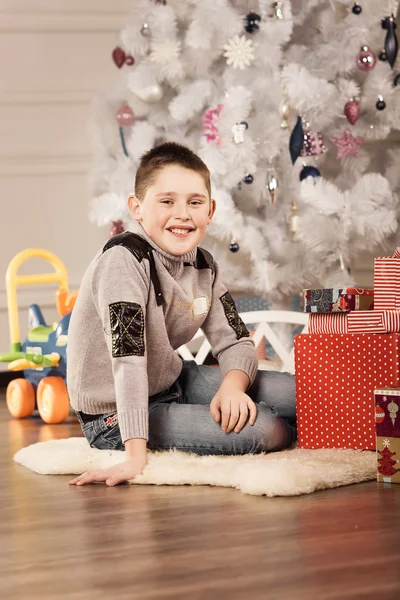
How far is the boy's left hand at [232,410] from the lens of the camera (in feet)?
5.58

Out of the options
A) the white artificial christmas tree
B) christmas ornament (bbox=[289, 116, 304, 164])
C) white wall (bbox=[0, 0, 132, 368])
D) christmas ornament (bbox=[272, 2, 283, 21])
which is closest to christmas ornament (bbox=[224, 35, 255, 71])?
the white artificial christmas tree

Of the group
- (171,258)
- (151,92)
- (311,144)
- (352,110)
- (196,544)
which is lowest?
(196,544)

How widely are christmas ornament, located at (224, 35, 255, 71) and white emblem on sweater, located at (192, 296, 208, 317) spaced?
4.36 feet

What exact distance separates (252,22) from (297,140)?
409 millimetres

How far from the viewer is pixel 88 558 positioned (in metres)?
1.18

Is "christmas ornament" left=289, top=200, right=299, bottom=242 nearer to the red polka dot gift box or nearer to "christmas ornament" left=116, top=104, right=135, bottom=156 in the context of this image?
"christmas ornament" left=116, top=104, right=135, bottom=156

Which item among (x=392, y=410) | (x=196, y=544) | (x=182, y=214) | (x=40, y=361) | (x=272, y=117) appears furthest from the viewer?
(x=272, y=117)

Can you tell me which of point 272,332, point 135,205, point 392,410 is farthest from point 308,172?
point 392,410

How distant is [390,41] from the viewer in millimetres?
2926

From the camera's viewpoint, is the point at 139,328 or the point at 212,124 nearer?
the point at 139,328

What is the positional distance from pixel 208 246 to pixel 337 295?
1.44m

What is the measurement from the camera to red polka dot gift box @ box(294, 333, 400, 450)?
5.64ft

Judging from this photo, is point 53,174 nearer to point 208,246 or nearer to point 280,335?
point 208,246

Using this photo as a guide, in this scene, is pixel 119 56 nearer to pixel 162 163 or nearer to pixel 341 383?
pixel 162 163
